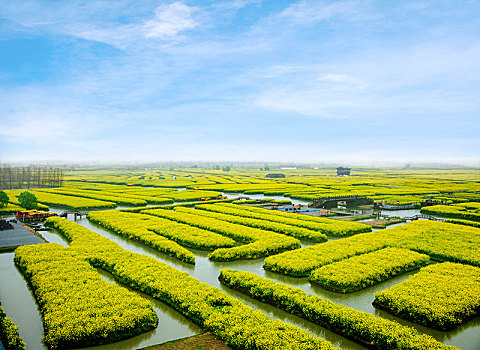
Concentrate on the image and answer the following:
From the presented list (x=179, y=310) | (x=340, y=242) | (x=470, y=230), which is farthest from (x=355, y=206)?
(x=179, y=310)

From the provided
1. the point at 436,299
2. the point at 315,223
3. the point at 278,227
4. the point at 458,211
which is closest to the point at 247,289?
the point at 436,299

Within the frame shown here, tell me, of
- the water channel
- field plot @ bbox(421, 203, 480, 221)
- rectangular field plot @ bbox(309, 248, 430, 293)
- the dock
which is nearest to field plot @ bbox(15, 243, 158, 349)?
the water channel

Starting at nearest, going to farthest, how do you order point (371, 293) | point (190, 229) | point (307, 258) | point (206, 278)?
point (371, 293) → point (206, 278) → point (307, 258) → point (190, 229)

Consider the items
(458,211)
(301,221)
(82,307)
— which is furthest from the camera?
(458,211)

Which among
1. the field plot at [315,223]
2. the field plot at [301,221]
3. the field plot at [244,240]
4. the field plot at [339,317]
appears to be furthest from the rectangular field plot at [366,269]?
the field plot at [301,221]

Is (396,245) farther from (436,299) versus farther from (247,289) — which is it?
(247,289)

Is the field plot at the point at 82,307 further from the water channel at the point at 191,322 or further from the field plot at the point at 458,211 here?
the field plot at the point at 458,211

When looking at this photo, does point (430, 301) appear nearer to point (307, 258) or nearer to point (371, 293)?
point (371, 293)

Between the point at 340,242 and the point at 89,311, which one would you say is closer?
the point at 89,311
